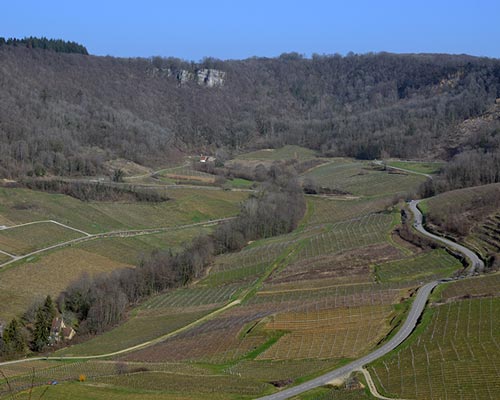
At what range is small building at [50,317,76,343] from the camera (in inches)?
2452

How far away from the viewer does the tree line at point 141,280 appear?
61906mm

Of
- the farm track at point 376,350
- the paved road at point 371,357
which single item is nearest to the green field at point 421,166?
the farm track at point 376,350

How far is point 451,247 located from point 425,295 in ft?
63.0

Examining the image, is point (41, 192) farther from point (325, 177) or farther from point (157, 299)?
point (325, 177)

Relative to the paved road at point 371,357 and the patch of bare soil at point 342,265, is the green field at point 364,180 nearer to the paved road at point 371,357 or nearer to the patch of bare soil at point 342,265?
the patch of bare soil at point 342,265

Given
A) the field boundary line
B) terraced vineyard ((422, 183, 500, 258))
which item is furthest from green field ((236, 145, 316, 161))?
the field boundary line

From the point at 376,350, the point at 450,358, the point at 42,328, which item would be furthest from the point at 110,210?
the point at 450,358

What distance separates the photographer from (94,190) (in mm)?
117500

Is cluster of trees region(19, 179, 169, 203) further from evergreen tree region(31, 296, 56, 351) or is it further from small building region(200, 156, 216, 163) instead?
evergreen tree region(31, 296, 56, 351)

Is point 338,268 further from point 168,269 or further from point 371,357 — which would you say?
point 371,357

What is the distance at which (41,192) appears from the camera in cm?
11281

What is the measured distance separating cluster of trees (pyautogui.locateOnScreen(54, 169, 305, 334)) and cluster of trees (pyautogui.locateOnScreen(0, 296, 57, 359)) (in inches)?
126

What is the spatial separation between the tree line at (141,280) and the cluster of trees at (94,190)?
16.6m

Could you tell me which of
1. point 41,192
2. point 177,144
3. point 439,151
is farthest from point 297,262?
point 177,144
